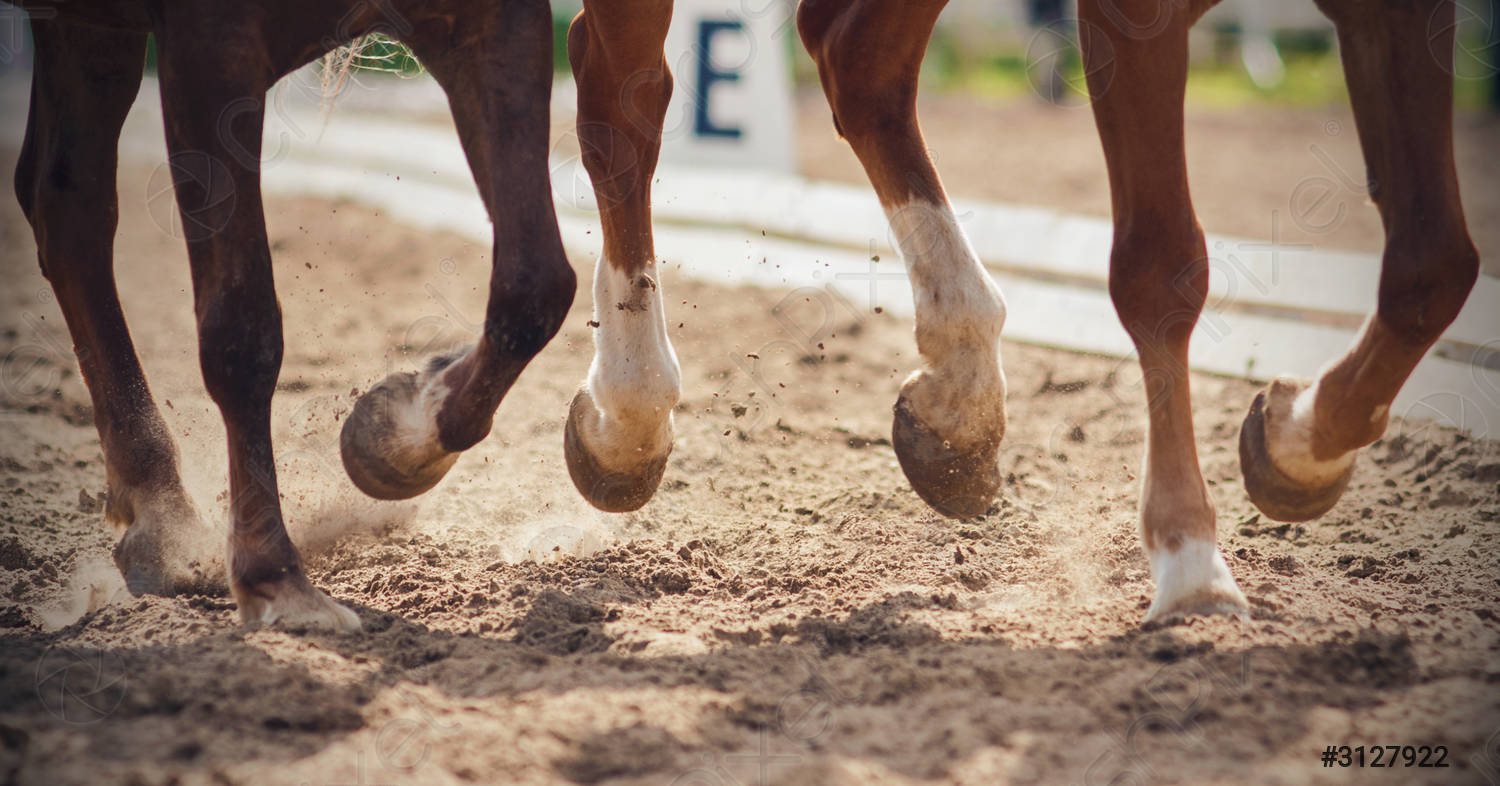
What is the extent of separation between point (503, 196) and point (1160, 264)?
130 cm

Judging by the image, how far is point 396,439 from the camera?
2717 mm

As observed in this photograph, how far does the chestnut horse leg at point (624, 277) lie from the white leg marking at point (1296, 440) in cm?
135

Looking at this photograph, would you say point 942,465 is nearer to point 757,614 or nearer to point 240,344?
point 757,614

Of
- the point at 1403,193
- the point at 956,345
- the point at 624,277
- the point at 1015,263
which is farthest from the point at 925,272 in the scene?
the point at 1015,263

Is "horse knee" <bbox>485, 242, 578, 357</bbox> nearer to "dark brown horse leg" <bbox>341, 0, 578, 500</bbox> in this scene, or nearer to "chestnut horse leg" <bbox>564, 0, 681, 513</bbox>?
"dark brown horse leg" <bbox>341, 0, 578, 500</bbox>

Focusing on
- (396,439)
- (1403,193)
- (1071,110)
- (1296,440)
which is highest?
(1071,110)

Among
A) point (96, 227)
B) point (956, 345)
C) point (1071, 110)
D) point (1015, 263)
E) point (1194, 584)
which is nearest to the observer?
point (1194, 584)

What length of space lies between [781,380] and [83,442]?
2.32 metres

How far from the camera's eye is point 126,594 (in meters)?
2.86

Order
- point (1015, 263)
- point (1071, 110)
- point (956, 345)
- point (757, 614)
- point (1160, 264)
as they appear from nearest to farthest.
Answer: point (1160, 264), point (757, 614), point (956, 345), point (1015, 263), point (1071, 110)

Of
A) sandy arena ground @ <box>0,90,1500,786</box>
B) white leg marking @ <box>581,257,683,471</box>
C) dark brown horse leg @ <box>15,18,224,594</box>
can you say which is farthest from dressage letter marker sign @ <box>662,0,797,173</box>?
white leg marking @ <box>581,257,683,471</box>

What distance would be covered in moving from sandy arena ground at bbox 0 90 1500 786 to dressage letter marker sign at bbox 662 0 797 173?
3025 millimetres

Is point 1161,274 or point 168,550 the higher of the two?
point 1161,274

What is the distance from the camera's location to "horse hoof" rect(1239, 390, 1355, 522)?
2811mm
